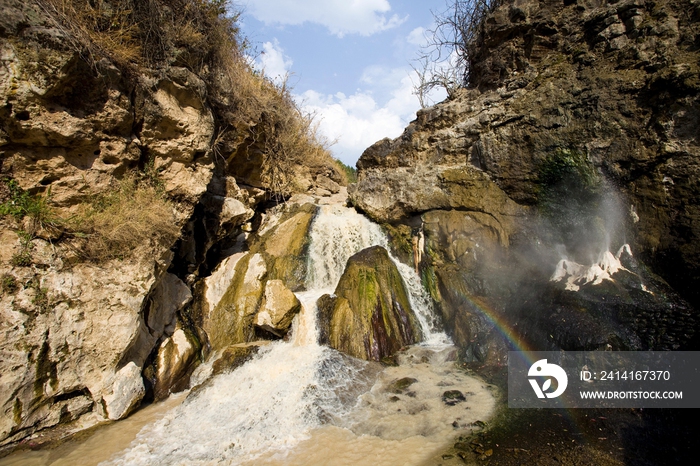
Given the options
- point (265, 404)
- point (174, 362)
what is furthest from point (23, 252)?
point (265, 404)

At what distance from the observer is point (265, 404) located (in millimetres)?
5527

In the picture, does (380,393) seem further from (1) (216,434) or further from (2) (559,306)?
(2) (559,306)

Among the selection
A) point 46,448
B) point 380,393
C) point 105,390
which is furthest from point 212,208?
point 380,393

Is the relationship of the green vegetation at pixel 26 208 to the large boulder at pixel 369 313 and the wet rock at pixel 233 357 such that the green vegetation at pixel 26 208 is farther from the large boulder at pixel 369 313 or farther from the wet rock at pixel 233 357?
the large boulder at pixel 369 313

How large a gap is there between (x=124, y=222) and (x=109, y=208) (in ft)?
1.75

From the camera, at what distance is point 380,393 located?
5863 mm

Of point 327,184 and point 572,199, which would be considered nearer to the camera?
point 572,199

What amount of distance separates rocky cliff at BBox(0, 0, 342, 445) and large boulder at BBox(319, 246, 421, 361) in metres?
1.14

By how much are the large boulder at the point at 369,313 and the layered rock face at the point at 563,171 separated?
1.07 metres

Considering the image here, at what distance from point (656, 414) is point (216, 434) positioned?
6.23 meters

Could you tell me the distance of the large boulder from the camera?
7.37 metres

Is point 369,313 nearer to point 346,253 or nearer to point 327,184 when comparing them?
point 346,253

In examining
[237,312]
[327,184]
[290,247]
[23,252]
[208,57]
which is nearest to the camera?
[23,252]

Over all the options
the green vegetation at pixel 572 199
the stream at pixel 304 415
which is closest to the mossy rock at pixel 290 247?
the stream at pixel 304 415
